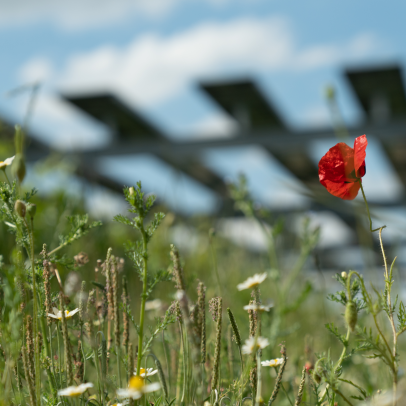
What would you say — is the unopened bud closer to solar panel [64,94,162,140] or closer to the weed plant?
the weed plant

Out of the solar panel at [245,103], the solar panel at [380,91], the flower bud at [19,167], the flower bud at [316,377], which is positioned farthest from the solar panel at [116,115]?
the flower bud at [316,377]

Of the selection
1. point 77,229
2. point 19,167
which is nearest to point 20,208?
point 19,167

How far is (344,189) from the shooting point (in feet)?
2.43

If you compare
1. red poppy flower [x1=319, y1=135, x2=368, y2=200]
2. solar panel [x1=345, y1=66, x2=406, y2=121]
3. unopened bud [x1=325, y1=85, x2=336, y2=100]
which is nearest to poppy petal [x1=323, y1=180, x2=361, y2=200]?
red poppy flower [x1=319, y1=135, x2=368, y2=200]

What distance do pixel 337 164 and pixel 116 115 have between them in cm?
460

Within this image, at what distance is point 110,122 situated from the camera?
5.29 m

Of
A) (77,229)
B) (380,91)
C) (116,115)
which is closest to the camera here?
(77,229)

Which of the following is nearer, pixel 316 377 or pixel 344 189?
pixel 316 377

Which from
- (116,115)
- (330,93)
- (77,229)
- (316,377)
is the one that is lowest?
(316,377)

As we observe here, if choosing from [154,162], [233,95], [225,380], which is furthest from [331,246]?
[225,380]

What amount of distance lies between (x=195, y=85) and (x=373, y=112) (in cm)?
175

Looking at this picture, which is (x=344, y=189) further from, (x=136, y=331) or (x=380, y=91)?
(x=380, y=91)

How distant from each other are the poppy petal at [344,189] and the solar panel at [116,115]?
4209 mm

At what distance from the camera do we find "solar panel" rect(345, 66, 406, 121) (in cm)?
417
